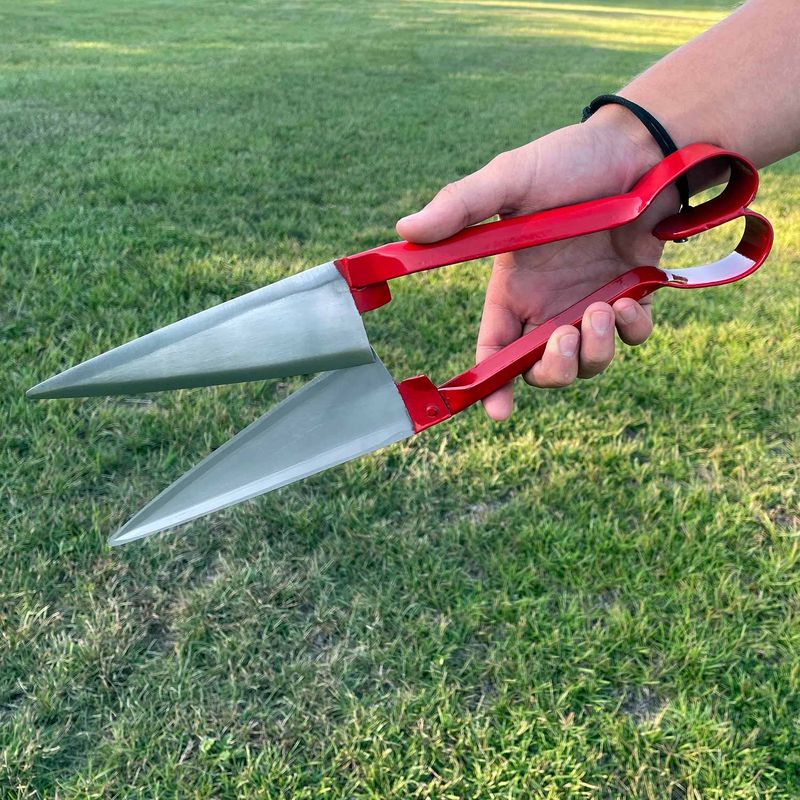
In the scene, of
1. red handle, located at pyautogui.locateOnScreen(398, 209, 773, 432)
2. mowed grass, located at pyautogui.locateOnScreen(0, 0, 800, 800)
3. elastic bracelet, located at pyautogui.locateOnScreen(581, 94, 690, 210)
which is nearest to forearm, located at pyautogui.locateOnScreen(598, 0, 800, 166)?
elastic bracelet, located at pyautogui.locateOnScreen(581, 94, 690, 210)

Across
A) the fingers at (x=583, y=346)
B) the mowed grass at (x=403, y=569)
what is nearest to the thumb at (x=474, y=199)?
the fingers at (x=583, y=346)

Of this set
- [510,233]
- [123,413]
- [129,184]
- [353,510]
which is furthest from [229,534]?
[129,184]

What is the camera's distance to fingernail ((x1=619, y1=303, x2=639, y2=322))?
4.59ft

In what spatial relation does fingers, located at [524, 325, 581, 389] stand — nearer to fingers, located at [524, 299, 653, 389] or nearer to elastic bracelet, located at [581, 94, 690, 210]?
fingers, located at [524, 299, 653, 389]

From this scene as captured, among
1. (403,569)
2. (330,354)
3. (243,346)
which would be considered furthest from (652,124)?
(403,569)

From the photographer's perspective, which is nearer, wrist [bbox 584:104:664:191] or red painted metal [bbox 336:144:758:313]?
red painted metal [bbox 336:144:758:313]

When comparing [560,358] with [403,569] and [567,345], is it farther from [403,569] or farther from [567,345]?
[403,569]

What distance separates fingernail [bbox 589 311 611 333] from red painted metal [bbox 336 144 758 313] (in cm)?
17

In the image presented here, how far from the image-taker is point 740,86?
50.9 inches

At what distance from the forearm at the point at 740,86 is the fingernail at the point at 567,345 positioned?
0.43m

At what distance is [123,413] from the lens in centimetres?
222

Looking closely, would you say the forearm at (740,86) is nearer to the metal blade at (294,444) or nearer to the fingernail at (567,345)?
the fingernail at (567,345)

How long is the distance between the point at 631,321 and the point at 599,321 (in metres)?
0.11

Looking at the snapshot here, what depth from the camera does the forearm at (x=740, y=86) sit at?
128 cm
